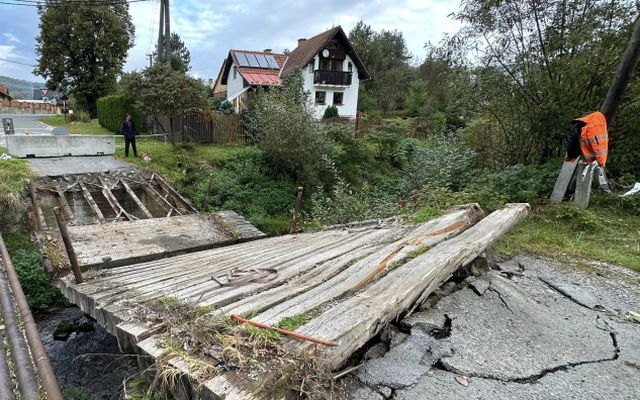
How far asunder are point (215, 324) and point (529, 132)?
815 centimetres

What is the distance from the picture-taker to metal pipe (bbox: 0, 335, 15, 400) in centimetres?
179

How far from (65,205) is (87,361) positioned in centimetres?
382

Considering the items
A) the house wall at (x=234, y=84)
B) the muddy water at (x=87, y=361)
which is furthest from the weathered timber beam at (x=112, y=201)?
the house wall at (x=234, y=84)

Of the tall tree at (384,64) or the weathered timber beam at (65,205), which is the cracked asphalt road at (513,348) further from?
the tall tree at (384,64)

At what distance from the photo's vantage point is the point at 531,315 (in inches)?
102

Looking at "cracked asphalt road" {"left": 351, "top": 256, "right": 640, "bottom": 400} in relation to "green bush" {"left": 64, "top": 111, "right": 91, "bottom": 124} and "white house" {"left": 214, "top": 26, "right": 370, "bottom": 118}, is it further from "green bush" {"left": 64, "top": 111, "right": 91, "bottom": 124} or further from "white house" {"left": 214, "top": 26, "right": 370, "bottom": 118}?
"green bush" {"left": 64, "top": 111, "right": 91, "bottom": 124}

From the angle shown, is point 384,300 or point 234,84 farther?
point 234,84

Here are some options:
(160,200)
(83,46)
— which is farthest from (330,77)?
(160,200)

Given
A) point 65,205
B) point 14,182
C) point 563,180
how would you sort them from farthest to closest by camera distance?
point 14,182
point 65,205
point 563,180

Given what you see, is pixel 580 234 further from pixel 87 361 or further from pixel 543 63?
pixel 87 361

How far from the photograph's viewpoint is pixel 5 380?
188cm

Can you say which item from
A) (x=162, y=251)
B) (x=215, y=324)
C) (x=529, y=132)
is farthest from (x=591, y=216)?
(x=162, y=251)

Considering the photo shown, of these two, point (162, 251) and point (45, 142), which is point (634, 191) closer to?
point (162, 251)

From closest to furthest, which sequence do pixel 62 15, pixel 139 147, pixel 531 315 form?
pixel 531 315
pixel 139 147
pixel 62 15
